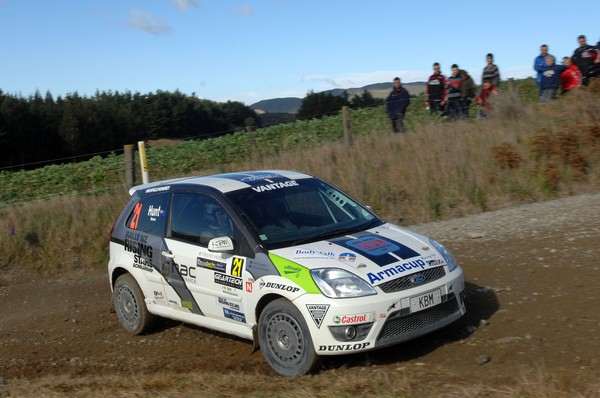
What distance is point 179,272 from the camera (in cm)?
748

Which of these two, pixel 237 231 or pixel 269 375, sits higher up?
pixel 237 231

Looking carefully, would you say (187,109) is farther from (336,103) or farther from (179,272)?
(179,272)

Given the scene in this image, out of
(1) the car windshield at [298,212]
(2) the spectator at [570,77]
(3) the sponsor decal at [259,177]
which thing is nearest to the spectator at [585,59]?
(2) the spectator at [570,77]

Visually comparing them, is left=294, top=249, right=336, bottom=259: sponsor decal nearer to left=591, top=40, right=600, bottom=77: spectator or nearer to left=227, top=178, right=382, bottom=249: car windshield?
left=227, top=178, right=382, bottom=249: car windshield

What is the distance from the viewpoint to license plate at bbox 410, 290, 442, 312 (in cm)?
627

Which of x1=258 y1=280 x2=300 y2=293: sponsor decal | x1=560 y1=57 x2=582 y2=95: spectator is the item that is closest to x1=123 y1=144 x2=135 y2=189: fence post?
x1=258 y1=280 x2=300 y2=293: sponsor decal

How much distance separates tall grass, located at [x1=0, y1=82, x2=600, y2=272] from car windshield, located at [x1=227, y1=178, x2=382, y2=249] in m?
5.25

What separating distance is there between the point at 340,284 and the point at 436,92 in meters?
12.8

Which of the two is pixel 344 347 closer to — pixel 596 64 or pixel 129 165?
pixel 129 165

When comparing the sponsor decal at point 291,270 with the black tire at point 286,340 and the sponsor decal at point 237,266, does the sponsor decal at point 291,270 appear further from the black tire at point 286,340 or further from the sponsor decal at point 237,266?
the sponsor decal at point 237,266

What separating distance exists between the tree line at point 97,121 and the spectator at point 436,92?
26127 millimetres

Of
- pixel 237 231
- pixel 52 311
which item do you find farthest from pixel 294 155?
pixel 237 231

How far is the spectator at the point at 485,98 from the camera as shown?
1625 cm

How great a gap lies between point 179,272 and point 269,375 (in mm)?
1583
